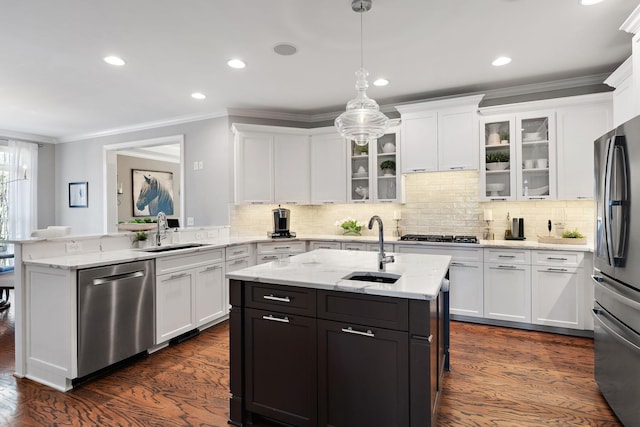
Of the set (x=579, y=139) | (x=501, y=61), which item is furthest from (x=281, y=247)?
(x=579, y=139)

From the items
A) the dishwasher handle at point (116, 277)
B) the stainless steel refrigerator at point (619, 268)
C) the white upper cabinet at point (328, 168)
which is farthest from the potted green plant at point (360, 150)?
the dishwasher handle at point (116, 277)

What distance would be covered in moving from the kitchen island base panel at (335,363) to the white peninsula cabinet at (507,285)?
2003mm

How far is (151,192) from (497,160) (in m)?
7.08

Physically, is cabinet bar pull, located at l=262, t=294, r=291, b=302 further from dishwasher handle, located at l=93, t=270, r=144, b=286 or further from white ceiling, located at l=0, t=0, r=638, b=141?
white ceiling, located at l=0, t=0, r=638, b=141


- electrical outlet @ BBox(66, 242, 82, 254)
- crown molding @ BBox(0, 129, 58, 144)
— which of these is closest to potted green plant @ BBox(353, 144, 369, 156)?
electrical outlet @ BBox(66, 242, 82, 254)

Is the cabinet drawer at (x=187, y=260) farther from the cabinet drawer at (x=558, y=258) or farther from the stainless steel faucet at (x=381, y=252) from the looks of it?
the cabinet drawer at (x=558, y=258)

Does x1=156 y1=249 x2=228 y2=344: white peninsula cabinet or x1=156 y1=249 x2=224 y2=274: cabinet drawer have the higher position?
x1=156 y1=249 x2=224 y2=274: cabinet drawer

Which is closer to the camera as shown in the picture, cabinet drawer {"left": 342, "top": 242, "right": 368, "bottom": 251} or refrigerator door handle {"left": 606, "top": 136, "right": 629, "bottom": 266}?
refrigerator door handle {"left": 606, "top": 136, "right": 629, "bottom": 266}

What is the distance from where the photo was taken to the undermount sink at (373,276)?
2.08m

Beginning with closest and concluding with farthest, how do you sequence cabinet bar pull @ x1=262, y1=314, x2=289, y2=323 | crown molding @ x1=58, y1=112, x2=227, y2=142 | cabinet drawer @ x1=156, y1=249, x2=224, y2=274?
cabinet bar pull @ x1=262, y1=314, x2=289, y2=323 → cabinet drawer @ x1=156, y1=249, x2=224, y2=274 → crown molding @ x1=58, y1=112, x2=227, y2=142

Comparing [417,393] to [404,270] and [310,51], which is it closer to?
[404,270]

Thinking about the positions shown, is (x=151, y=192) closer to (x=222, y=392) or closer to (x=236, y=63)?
(x=236, y=63)

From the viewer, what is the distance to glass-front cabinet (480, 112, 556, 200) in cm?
381

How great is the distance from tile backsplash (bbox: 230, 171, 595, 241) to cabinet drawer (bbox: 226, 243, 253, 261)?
65cm
